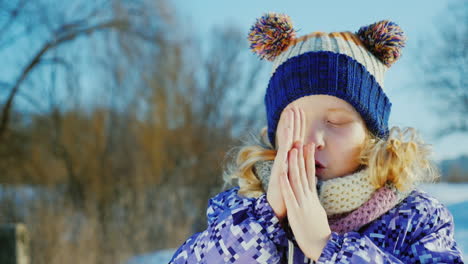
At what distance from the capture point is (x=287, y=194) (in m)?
1.13

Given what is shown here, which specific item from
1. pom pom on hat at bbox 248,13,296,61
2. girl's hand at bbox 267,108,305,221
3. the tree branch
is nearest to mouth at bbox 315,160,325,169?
girl's hand at bbox 267,108,305,221

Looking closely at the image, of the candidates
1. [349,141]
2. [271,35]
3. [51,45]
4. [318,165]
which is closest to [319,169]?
[318,165]

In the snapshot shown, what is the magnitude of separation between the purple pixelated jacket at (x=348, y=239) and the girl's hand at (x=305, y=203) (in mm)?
33

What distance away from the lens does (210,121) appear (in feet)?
37.8

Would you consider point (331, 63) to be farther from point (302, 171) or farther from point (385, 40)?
Result: point (302, 171)

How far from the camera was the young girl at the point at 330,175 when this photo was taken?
1130 millimetres

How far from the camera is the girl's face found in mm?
1243

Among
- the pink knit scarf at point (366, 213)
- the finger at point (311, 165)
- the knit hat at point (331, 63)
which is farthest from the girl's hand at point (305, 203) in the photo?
the knit hat at point (331, 63)

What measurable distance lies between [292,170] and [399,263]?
0.33m

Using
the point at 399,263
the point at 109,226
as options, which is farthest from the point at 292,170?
the point at 109,226

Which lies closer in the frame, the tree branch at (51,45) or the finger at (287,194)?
the finger at (287,194)

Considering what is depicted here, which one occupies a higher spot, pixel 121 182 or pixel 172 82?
pixel 172 82

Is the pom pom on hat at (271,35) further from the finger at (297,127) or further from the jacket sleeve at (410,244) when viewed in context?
the jacket sleeve at (410,244)

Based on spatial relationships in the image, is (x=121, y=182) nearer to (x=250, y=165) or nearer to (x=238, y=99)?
(x=238, y=99)
